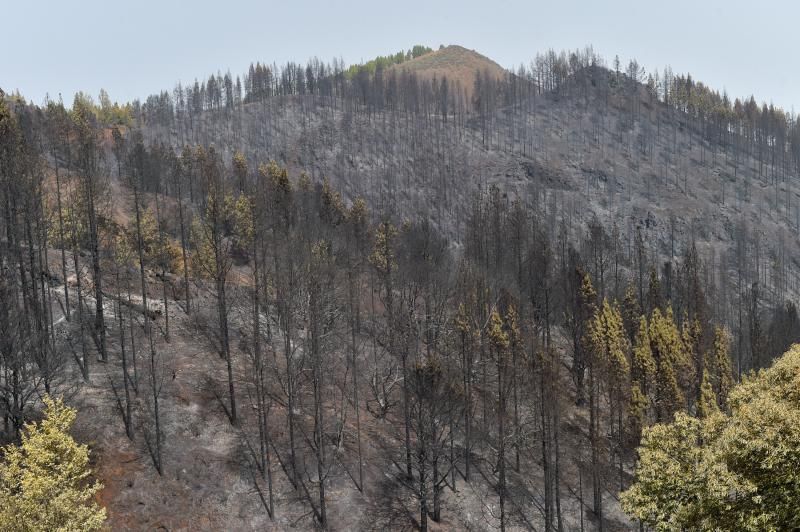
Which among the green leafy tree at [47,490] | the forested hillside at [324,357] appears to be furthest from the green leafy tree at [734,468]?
the green leafy tree at [47,490]

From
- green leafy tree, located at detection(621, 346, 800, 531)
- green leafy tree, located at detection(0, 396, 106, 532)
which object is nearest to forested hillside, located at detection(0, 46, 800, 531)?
green leafy tree, located at detection(621, 346, 800, 531)

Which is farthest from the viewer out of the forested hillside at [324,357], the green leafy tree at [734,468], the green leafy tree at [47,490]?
the forested hillside at [324,357]

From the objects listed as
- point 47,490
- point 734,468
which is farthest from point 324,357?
point 734,468

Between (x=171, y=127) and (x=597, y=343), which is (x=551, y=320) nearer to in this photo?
(x=597, y=343)

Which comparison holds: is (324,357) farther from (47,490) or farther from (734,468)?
(734,468)

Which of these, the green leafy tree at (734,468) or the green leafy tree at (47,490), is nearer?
the green leafy tree at (734,468)

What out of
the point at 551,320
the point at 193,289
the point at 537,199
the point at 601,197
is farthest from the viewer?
the point at 601,197

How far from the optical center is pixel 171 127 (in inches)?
6319

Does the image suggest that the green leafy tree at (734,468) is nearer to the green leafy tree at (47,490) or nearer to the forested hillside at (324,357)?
the forested hillside at (324,357)

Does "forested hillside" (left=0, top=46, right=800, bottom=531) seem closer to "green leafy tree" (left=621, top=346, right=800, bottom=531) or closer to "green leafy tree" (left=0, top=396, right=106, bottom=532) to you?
"green leafy tree" (left=621, top=346, right=800, bottom=531)

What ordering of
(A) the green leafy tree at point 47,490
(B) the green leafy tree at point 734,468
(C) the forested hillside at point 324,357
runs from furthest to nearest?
(C) the forested hillside at point 324,357
(A) the green leafy tree at point 47,490
(B) the green leafy tree at point 734,468

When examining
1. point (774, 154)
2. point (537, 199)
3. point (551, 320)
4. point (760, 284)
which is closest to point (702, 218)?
point (760, 284)

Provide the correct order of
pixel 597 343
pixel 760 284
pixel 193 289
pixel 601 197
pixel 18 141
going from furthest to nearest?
pixel 601 197, pixel 760 284, pixel 193 289, pixel 597 343, pixel 18 141

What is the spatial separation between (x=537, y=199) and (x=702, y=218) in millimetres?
40671
